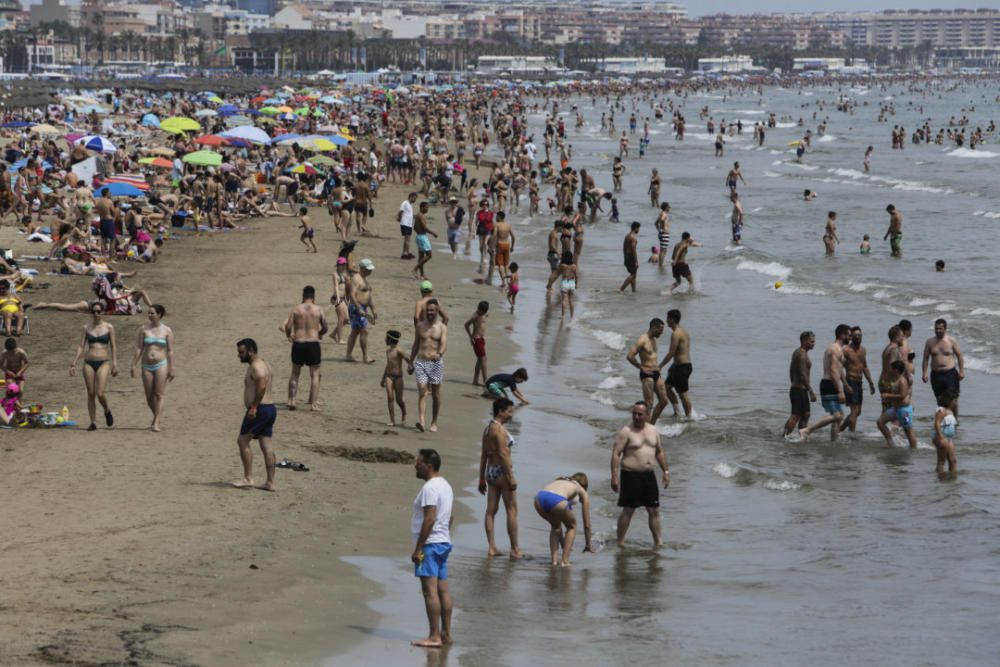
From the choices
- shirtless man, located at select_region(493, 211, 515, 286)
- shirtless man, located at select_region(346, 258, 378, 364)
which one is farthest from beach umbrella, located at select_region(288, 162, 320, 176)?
shirtless man, located at select_region(346, 258, 378, 364)

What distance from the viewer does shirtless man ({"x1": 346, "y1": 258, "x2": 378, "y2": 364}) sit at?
1580 cm

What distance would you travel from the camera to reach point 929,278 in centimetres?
2806

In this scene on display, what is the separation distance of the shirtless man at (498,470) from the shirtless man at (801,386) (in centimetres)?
492

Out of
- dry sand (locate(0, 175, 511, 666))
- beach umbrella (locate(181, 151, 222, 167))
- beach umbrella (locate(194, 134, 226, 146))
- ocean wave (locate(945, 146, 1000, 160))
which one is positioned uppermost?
beach umbrella (locate(194, 134, 226, 146))

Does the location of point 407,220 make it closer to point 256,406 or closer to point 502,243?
point 502,243

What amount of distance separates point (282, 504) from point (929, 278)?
65.8 feet

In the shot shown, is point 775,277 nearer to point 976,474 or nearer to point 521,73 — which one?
point 976,474

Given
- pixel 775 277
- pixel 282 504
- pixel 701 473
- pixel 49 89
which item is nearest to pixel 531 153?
pixel 775 277

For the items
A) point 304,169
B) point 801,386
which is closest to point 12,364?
point 801,386

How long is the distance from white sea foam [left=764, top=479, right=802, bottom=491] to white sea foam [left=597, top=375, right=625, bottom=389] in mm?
4065

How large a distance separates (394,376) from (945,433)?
5.21 metres

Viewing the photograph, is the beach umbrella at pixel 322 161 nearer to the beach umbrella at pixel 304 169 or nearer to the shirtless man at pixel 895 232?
the beach umbrella at pixel 304 169

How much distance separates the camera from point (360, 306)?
52.1 feet

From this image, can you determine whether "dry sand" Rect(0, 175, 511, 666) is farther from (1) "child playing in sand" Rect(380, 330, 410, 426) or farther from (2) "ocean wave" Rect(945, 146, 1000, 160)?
(2) "ocean wave" Rect(945, 146, 1000, 160)
